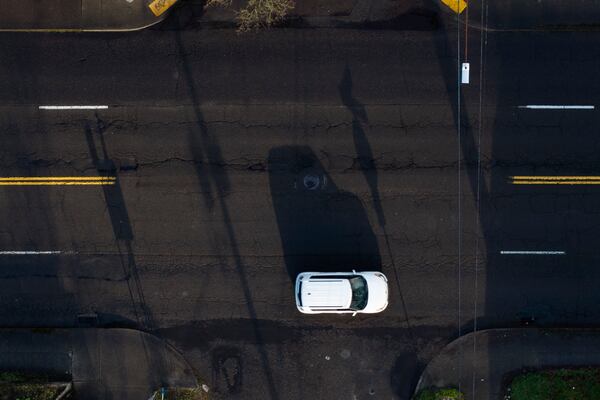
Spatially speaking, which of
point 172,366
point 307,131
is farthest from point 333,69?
point 172,366

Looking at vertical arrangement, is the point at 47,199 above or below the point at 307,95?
below

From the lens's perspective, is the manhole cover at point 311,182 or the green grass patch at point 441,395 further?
the manhole cover at point 311,182

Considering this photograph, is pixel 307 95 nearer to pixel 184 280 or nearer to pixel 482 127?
pixel 482 127

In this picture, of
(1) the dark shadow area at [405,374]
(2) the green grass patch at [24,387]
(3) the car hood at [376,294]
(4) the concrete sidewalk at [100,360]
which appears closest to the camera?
(3) the car hood at [376,294]

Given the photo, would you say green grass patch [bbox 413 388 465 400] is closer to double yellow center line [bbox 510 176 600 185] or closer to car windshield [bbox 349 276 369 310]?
car windshield [bbox 349 276 369 310]

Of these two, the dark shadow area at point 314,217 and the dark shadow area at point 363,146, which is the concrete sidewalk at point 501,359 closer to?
the dark shadow area at point 363,146

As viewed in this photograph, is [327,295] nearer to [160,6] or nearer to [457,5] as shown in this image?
[457,5]

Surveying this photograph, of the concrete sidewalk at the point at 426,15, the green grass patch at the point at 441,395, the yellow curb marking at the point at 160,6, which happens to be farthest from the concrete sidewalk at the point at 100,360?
the concrete sidewalk at the point at 426,15
